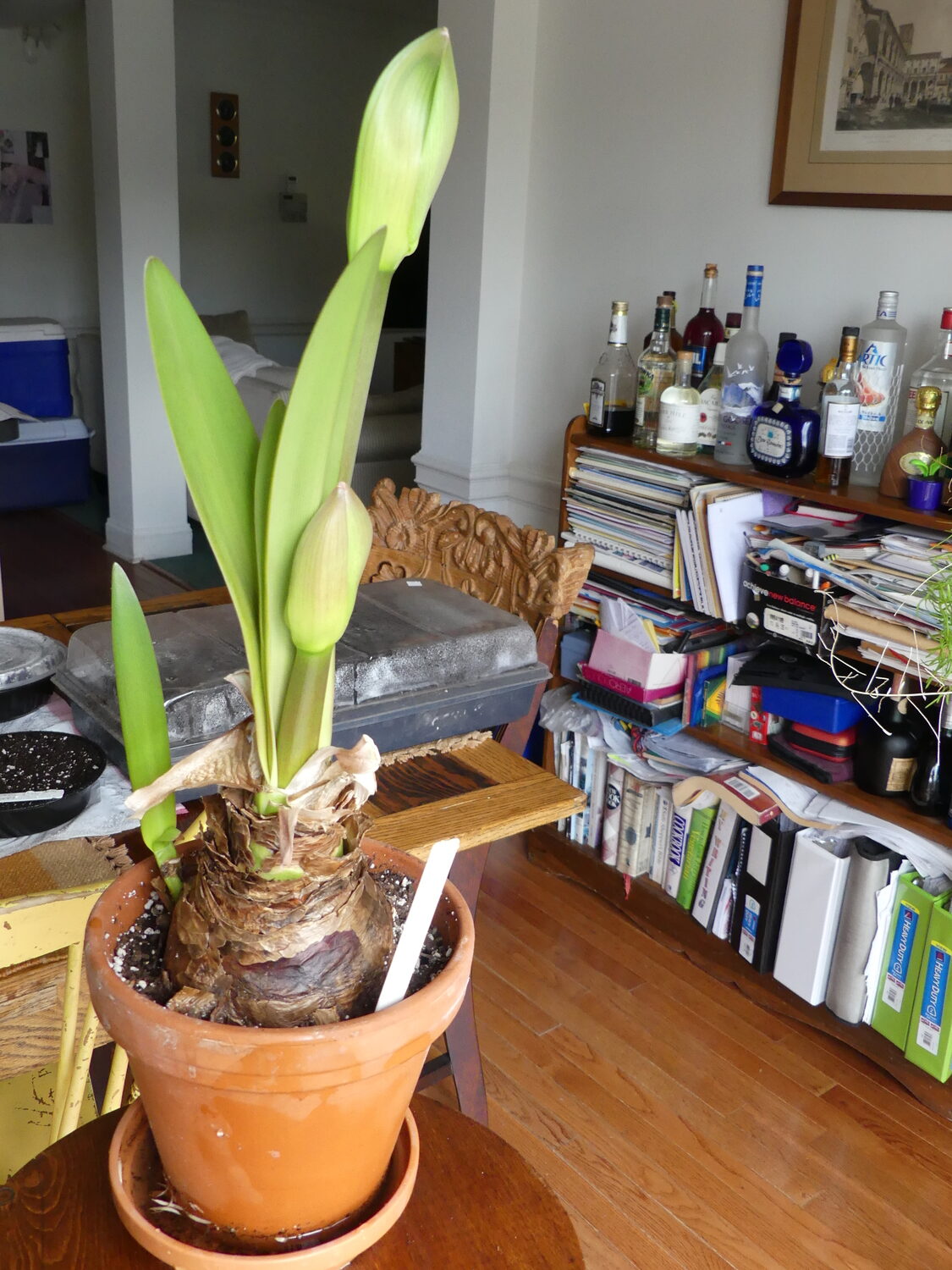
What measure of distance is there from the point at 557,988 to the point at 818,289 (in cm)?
143

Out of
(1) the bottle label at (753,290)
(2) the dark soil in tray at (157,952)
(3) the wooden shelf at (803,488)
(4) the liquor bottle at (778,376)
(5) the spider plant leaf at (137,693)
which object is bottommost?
(2) the dark soil in tray at (157,952)

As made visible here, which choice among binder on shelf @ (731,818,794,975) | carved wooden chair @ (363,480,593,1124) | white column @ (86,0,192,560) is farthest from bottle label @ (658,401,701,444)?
white column @ (86,0,192,560)

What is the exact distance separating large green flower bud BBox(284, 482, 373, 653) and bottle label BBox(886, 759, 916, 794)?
1.63 m

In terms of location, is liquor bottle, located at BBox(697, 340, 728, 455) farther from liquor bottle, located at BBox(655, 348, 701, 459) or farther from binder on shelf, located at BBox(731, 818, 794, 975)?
binder on shelf, located at BBox(731, 818, 794, 975)

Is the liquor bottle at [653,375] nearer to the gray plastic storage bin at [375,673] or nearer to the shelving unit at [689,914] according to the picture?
the shelving unit at [689,914]

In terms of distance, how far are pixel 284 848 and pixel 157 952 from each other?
5.7 inches

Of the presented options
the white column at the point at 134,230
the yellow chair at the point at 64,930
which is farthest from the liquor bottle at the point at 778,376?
the white column at the point at 134,230

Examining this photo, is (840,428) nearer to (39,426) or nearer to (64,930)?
(64,930)

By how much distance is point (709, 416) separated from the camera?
7.05 feet

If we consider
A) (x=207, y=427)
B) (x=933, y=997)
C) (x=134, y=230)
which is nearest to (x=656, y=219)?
(x=933, y=997)

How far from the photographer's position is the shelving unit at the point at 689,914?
6.10ft

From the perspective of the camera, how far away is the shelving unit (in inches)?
73.2

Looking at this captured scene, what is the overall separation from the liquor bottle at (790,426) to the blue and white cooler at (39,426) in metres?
4.22

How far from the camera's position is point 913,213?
1.95 m
